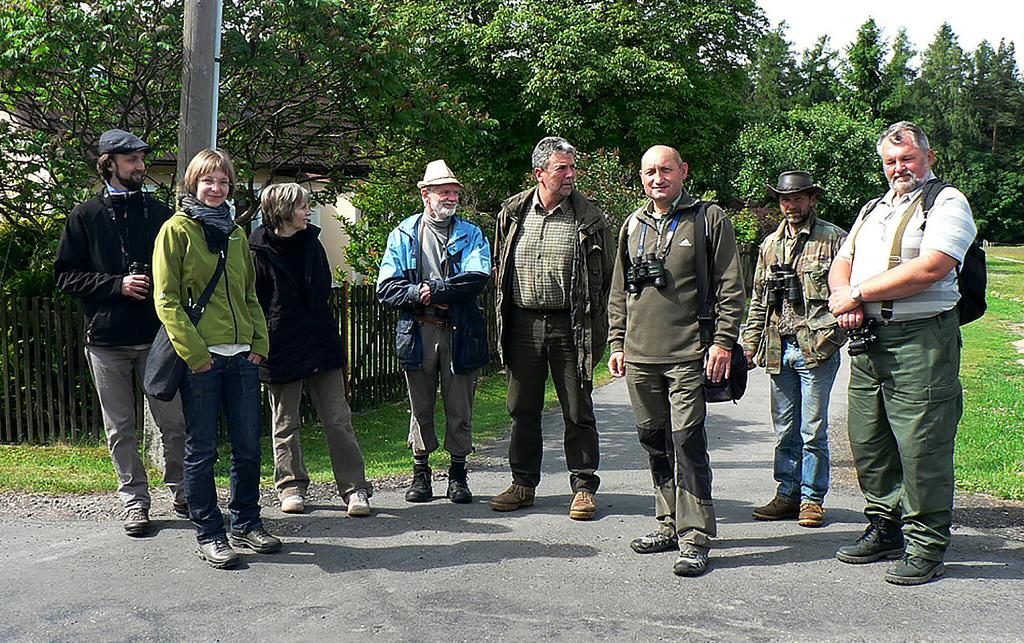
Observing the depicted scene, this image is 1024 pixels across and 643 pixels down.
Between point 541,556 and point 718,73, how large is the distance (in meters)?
31.8

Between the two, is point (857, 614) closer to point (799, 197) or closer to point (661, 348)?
point (661, 348)

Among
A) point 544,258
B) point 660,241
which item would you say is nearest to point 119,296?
point 544,258

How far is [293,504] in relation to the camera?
19.8 ft

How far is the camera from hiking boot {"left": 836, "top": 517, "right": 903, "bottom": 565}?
16.8ft

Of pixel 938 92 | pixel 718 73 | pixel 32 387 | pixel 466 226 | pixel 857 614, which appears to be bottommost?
pixel 857 614

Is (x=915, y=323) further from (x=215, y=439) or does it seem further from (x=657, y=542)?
(x=215, y=439)

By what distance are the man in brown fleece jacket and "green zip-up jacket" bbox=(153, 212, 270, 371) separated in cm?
207

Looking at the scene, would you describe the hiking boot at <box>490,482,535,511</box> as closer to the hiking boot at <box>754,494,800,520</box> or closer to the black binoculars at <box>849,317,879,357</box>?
the hiking boot at <box>754,494,800,520</box>

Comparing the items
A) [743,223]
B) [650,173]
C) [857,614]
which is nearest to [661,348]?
[650,173]

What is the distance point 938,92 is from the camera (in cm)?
7938

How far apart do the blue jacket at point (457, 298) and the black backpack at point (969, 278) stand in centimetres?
261

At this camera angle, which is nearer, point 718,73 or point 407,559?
point 407,559

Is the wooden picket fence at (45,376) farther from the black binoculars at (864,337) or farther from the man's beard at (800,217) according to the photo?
the black binoculars at (864,337)

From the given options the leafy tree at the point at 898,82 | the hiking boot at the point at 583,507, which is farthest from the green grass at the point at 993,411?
the leafy tree at the point at 898,82
